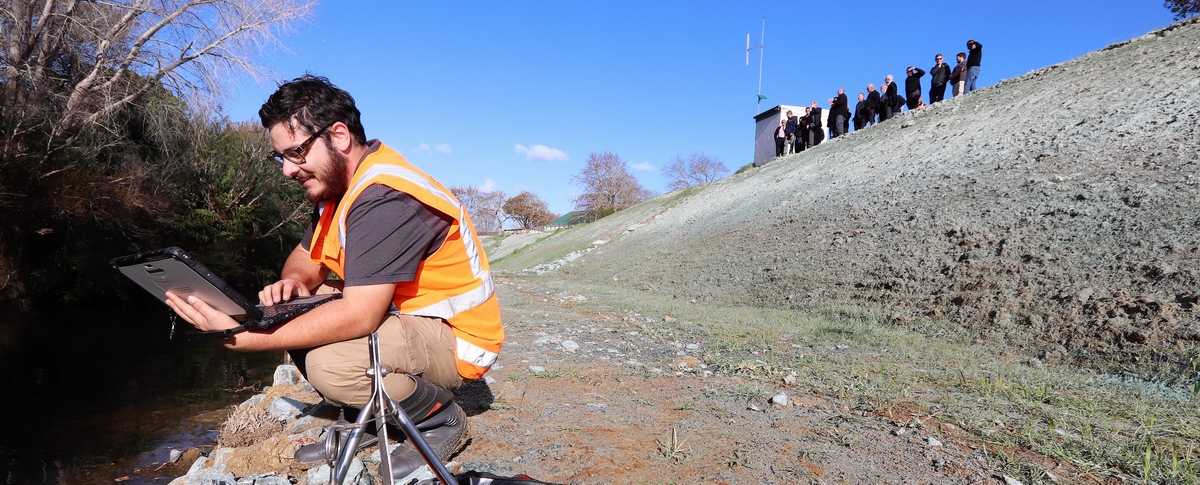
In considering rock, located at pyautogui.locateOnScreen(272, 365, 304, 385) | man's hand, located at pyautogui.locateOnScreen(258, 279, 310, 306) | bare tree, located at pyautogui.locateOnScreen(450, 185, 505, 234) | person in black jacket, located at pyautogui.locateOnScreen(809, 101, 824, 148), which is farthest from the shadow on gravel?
bare tree, located at pyautogui.locateOnScreen(450, 185, 505, 234)

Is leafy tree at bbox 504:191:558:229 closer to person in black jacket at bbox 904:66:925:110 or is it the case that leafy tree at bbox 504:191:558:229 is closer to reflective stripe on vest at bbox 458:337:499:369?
person in black jacket at bbox 904:66:925:110

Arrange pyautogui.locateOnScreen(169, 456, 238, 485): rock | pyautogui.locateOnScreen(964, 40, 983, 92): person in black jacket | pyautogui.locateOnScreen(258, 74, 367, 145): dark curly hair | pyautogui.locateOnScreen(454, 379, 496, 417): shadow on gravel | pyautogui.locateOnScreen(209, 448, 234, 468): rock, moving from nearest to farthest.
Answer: pyautogui.locateOnScreen(258, 74, 367, 145): dark curly hair → pyautogui.locateOnScreen(169, 456, 238, 485): rock → pyautogui.locateOnScreen(209, 448, 234, 468): rock → pyautogui.locateOnScreen(454, 379, 496, 417): shadow on gravel → pyautogui.locateOnScreen(964, 40, 983, 92): person in black jacket

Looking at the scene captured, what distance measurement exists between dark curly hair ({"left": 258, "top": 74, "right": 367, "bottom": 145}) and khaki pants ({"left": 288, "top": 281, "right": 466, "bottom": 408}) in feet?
2.74

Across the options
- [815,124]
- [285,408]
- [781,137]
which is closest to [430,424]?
[285,408]

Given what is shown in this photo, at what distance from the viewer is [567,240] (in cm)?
2745

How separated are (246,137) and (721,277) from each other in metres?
19.1

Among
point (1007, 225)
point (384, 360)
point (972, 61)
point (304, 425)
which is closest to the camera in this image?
point (384, 360)

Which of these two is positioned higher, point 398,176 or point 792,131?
point 792,131

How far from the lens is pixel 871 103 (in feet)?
79.3

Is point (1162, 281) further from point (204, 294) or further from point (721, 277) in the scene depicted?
point (204, 294)

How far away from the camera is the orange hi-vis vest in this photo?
2371mm

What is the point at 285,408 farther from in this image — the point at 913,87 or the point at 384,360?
the point at 913,87

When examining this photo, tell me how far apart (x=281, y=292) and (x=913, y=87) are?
943 inches

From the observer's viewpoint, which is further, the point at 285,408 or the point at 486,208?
the point at 486,208
